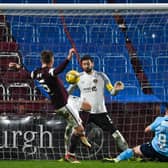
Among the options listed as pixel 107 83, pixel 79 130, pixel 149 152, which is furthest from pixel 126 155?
pixel 107 83

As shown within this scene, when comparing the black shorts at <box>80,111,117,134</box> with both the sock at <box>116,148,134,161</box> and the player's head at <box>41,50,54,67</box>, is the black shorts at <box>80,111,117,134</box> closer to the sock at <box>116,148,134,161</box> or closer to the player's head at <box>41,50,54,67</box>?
the sock at <box>116,148,134,161</box>

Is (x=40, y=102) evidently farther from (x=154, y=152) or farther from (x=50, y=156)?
(x=154, y=152)

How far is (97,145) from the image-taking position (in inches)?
386

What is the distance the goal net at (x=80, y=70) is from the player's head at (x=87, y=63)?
0.51m

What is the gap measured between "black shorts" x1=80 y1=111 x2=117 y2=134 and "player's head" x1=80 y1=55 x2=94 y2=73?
652 mm

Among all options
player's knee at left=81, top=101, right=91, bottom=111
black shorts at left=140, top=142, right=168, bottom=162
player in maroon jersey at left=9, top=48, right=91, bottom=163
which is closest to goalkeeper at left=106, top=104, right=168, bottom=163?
black shorts at left=140, top=142, right=168, bottom=162

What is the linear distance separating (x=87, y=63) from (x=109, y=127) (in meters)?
1.02

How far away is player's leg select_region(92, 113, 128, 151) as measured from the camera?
31.8 feet

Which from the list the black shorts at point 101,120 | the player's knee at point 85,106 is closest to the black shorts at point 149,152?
the black shorts at point 101,120

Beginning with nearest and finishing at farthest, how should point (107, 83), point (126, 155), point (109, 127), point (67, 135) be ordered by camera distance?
point (126, 155) → point (67, 135) → point (109, 127) → point (107, 83)

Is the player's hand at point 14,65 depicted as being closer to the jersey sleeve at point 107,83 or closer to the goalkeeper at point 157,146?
the jersey sleeve at point 107,83

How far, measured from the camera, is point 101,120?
32.2 ft

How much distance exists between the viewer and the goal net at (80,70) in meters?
9.72

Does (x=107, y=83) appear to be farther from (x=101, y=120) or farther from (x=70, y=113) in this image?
(x=70, y=113)
